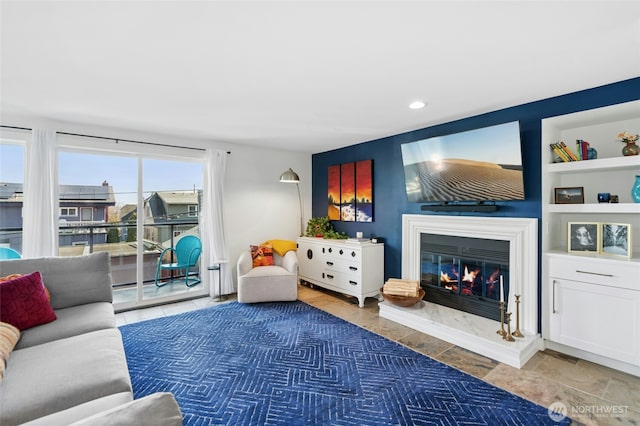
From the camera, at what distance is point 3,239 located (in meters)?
3.26

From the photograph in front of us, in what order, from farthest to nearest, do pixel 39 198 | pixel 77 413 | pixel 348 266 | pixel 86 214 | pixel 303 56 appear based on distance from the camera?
pixel 348 266 → pixel 86 214 → pixel 39 198 → pixel 303 56 → pixel 77 413

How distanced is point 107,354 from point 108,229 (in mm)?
2693

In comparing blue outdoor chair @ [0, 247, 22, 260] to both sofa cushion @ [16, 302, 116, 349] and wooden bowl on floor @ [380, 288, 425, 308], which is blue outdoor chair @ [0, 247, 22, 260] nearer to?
sofa cushion @ [16, 302, 116, 349]

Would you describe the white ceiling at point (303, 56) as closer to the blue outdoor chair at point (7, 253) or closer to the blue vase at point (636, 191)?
the blue vase at point (636, 191)

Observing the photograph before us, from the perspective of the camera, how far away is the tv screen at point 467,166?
2.90 metres

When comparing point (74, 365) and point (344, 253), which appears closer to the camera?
point (74, 365)

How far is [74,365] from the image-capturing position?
1.65 m

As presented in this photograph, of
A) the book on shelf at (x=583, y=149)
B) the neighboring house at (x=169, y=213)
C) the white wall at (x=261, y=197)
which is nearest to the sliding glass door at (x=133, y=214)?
the neighboring house at (x=169, y=213)

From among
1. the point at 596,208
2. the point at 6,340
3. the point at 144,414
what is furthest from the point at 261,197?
the point at 144,414

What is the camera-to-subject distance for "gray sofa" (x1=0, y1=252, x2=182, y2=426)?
74 centimetres

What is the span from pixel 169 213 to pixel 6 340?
106 inches

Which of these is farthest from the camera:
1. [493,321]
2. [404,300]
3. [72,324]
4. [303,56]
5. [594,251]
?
[404,300]

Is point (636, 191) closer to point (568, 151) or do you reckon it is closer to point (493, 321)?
point (568, 151)

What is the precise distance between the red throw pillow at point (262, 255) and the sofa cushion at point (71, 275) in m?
1.99
